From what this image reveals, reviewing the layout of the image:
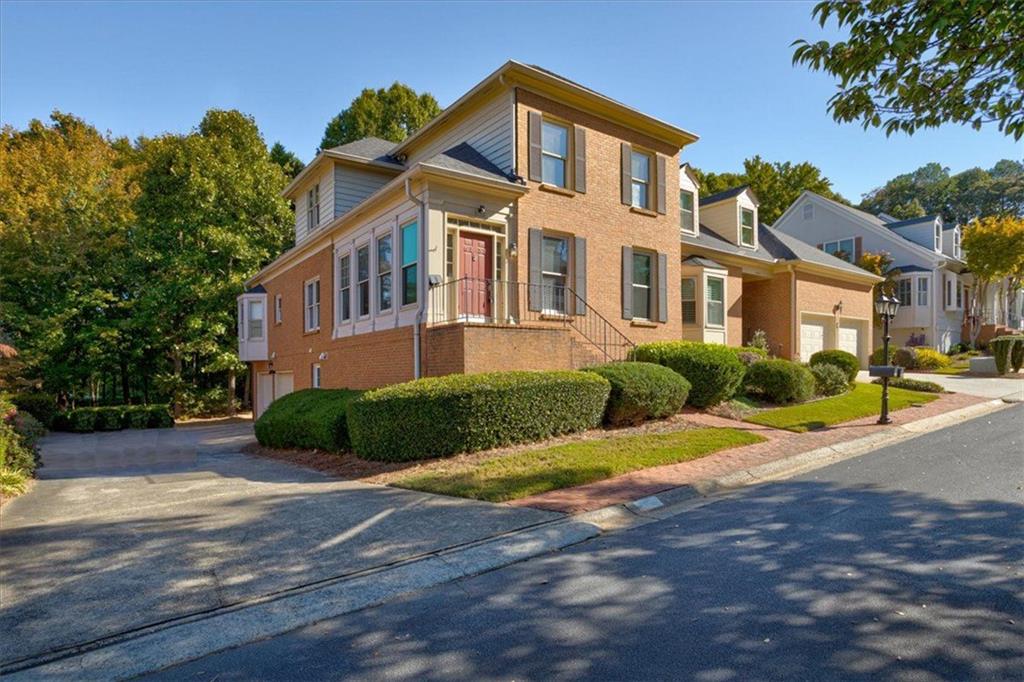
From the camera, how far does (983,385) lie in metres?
19.9

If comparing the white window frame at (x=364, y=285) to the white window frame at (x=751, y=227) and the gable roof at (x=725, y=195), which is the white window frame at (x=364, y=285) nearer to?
the gable roof at (x=725, y=195)

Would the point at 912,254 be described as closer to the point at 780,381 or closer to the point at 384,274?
the point at 780,381

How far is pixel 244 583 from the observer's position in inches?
193

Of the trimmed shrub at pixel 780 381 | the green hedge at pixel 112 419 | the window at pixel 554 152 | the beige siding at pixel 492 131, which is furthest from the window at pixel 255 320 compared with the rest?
the trimmed shrub at pixel 780 381

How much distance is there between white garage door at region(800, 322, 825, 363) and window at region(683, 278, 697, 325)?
6.35 metres

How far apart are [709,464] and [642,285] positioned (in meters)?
8.10

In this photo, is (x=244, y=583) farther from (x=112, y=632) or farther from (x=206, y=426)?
(x=206, y=426)

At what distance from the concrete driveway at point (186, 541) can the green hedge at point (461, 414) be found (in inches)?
43.6

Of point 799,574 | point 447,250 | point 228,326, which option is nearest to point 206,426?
point 228,326

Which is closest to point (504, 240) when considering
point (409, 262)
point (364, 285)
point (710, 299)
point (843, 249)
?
point (409, 262)

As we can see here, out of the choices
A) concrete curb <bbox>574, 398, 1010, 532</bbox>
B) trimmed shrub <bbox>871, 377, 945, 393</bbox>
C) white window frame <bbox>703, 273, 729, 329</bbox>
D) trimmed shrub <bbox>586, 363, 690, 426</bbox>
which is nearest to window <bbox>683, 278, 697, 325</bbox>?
white window frame <bbox>703, 273, 729, 329</bbox>

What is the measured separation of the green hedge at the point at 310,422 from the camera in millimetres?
11477

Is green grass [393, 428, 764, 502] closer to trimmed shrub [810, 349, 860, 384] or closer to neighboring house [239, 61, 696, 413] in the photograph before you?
neighboring house [239, 61, 696, 413]

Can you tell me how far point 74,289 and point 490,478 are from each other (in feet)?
84.5
